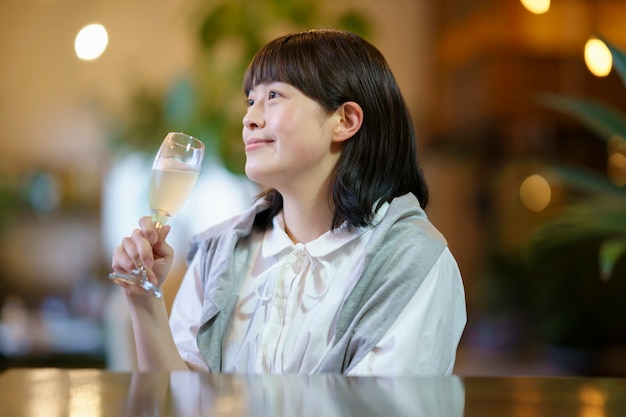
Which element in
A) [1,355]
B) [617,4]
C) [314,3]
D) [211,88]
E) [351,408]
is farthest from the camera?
[617,4]

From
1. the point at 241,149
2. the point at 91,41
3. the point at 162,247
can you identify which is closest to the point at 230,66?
the point at 241,149

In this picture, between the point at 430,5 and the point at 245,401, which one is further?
the point at 430,5

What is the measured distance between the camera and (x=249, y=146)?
150cm

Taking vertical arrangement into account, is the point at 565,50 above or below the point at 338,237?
above

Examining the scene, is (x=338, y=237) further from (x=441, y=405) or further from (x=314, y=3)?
(x=314, y=3)

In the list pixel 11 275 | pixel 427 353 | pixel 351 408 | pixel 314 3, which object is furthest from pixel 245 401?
pixel 11 275

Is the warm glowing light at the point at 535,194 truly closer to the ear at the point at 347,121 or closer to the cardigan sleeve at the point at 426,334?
the ear at the point at 347,121

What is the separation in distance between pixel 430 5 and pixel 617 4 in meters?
2.08

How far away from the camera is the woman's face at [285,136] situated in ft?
4.83

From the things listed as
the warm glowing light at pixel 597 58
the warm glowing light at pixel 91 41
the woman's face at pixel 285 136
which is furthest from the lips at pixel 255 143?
the warm glowing light at pixel 597 58

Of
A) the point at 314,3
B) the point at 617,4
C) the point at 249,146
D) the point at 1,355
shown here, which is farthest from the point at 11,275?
the point at 249,146

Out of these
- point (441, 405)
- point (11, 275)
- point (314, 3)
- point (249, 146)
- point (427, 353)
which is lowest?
point (11, 275)

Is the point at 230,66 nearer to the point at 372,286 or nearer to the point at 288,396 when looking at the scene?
the point at 372,286

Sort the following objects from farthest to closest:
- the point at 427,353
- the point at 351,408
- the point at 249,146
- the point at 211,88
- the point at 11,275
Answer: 1. the point at 11,275
2. the point at 211,88
3. the point at 249,146
4. the point at 427,353
5. the point at 351,408
